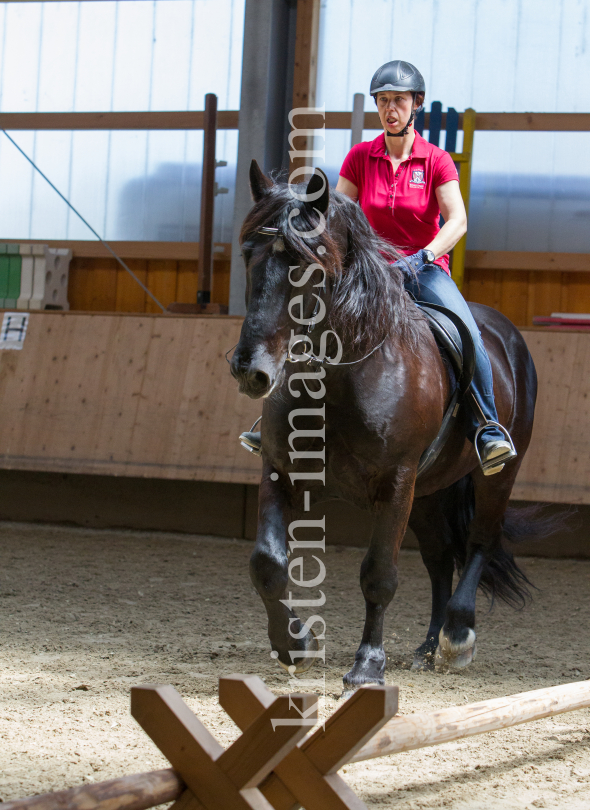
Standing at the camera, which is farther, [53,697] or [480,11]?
[480,11]

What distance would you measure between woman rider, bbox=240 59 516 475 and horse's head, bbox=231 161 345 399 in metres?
0.69

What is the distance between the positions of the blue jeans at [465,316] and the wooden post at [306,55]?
4.32 m

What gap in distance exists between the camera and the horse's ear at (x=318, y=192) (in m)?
2.38

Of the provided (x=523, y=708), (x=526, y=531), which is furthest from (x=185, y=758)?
(x=526, y=531)

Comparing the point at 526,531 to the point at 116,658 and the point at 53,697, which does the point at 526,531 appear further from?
the point at 53,697

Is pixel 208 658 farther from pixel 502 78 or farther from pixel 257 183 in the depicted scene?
pixel 502 78

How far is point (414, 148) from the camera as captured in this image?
314 cm

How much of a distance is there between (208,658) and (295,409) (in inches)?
47.8

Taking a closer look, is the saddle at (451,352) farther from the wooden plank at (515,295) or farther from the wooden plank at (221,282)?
the wooden plank at (221,282)

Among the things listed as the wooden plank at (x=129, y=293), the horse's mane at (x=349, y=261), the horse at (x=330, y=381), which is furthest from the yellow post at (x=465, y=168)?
the horse's mane at (x=349, y=261)

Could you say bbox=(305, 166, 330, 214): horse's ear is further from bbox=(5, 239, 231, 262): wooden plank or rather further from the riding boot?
bbox=(5, 239, 231, 262): wooden plank

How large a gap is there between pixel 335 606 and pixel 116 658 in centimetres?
153

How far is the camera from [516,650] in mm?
3713

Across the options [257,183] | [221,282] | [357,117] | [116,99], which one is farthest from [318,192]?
[116,99]
